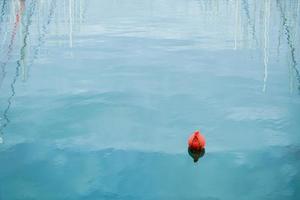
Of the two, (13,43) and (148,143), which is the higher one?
(13,43)

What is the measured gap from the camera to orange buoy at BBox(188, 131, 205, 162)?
15.3 m

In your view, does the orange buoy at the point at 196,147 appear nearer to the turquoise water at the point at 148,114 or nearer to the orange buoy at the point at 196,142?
the orange buoy at the point at 196,142

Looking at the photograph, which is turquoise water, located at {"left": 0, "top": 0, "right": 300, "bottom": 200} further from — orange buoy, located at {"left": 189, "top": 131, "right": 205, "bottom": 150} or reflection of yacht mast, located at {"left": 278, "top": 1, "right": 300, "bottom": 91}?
orange buoy, located at {"left": 189, "top": 131, "right": 205, "bottom": 150}

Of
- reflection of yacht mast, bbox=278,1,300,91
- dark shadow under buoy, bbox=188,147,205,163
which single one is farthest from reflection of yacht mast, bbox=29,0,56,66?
dark shadow under buoy, bbox=188,147,205,163

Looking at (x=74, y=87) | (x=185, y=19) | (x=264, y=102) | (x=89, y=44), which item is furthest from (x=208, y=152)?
(x=185, y=19)

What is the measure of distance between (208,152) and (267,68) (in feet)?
43.3

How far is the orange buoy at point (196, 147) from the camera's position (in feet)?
50.1

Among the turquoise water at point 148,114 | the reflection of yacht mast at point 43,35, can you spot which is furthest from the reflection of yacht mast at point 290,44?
the reflection of yacht mast at point 43,35

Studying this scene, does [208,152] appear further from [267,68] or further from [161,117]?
[267,68]

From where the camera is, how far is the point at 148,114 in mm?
19359

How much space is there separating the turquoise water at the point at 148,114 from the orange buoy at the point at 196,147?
0.27 metres

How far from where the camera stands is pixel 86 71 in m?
26.3

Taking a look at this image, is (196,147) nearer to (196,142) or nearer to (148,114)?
(196,142)

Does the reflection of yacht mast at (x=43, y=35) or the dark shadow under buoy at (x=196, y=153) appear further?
the reflection of yacht mast at (x=43, y=35)
